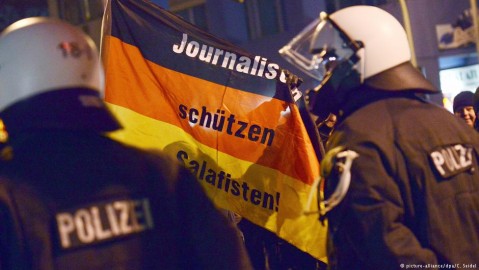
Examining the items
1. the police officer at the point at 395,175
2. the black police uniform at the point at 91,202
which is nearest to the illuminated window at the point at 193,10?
the police officer at the point at 395,175

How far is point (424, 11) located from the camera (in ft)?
56.1

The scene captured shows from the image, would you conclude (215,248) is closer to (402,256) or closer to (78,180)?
(78,180)

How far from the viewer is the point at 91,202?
1.85m

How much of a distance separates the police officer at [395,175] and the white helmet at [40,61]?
3.67 ft

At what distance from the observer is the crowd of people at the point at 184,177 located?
1811 millimetres

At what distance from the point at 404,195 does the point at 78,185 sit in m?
1.33

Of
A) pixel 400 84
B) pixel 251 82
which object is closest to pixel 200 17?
pixel 251 82

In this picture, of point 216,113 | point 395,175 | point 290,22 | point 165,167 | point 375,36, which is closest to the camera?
point 165,167

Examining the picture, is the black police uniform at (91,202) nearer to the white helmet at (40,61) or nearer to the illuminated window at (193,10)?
the white helmet at (40,61)

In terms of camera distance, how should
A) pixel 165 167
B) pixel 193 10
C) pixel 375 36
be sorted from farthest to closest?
pixel 193 10 < pixel 375 36 < pixel 165 167

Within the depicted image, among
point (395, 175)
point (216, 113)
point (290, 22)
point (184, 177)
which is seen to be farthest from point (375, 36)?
point (290, 22)

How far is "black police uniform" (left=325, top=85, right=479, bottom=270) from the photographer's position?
8.16 ft

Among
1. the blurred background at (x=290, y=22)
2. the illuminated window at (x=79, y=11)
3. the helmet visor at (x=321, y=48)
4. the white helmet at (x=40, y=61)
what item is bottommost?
the blurred background at (x=290, y=22)

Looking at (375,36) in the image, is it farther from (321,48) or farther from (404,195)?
(404,195)
